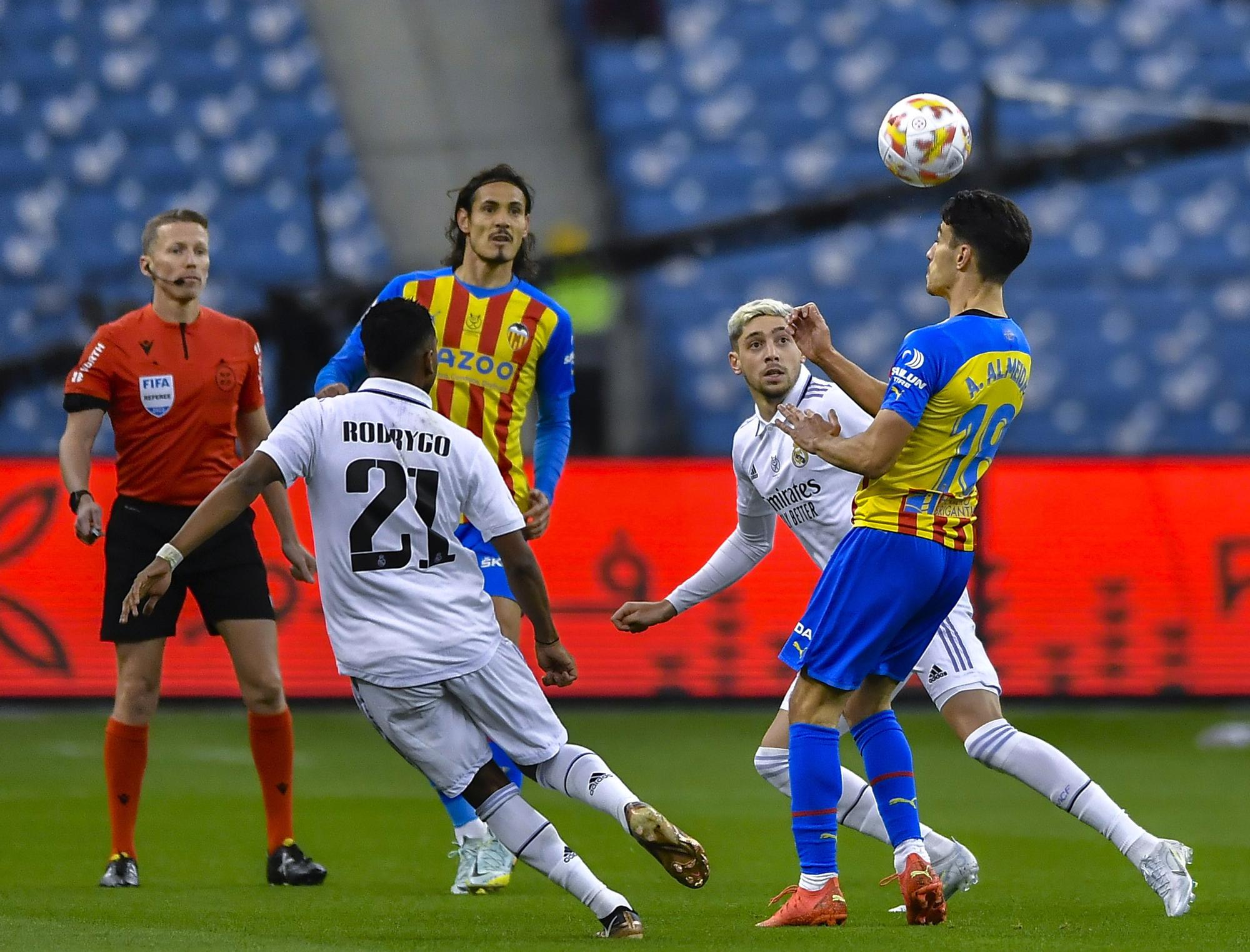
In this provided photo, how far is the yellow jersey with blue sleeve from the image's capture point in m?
4.75

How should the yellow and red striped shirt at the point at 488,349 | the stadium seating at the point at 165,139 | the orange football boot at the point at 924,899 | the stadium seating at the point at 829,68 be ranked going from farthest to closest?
the stadium seating at the point at 829,68, the stadium seating at the point at 165,139, the yellow and red striped shirt at the point at 488,349, the orange football boot at the point at 924,899

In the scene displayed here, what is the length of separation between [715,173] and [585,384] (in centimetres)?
288

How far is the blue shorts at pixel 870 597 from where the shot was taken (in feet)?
15.8

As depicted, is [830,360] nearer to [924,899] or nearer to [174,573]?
[924,899]

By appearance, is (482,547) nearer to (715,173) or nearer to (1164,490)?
(1164,490)

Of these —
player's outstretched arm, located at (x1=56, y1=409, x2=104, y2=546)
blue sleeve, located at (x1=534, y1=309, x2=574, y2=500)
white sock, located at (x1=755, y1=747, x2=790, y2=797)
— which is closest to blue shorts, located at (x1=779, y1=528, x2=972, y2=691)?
white sock, located at (x1=755, y1=747, x2=790, y2=797)

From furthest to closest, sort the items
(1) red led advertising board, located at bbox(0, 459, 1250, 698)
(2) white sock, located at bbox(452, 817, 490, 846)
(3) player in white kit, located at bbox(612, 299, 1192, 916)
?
1. (1) red led advertising board, located at bbox(0, 459, 1250, 698)
2. (2) white sock, located at bbox(452, 817, 490, 846)
3. (3) player in white kit, located at bbox(612, 299, 1192, 916)

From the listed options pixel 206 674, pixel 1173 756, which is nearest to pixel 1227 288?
pixel 1173 756

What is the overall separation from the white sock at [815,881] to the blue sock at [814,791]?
0.06ft

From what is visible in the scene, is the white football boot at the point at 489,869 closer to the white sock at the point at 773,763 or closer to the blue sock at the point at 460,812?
the blue sock at the point at 460,812

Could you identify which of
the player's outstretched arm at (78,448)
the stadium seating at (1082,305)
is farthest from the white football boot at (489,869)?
the stadium seating at (1082,305)

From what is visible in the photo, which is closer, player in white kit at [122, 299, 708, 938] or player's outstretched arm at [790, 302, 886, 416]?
player in white kit at [122, 299, 708, 938]

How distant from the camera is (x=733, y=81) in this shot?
1730cm

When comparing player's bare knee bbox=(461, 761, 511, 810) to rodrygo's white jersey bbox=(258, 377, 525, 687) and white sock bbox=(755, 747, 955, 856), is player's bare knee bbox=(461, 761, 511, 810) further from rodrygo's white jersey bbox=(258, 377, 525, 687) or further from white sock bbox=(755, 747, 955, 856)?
white sock bbox=(755, 747, 955, 856)
